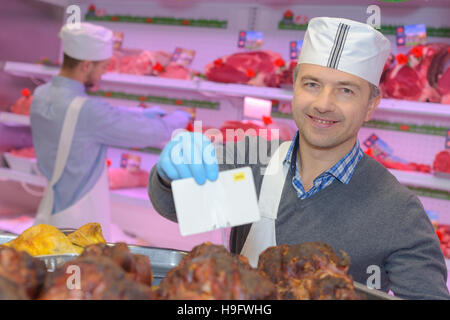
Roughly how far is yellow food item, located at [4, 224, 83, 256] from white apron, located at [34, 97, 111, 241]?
244 centimetres

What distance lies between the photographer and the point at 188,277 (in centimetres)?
65

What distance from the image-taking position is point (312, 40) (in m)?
1.75

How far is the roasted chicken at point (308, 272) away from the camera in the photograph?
0.68m

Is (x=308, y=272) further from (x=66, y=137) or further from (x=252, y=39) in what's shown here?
(x=252, y=39)

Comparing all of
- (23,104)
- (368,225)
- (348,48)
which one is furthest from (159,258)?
(23,104)

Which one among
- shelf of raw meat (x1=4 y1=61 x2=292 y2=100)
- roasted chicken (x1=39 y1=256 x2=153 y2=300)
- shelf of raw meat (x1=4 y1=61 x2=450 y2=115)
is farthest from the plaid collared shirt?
shelf of raw meat (x1=4 y1=61 x2=292 y2=100)

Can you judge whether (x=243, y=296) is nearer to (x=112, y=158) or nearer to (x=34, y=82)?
(x=112, y=158)

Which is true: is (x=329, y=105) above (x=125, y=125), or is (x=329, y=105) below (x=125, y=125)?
above

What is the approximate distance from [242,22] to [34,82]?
94.9 inches

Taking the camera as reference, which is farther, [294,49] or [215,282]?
[294,49]

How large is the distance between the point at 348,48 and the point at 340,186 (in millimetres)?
510

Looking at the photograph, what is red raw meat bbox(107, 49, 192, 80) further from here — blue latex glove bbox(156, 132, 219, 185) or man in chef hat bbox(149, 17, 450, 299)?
blue latex glove bbox(156, 132, 219, 185)

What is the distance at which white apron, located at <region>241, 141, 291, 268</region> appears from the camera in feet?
5.51

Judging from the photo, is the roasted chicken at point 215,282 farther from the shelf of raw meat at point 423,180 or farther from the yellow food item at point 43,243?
the shelf of raw meat at point 423,180
